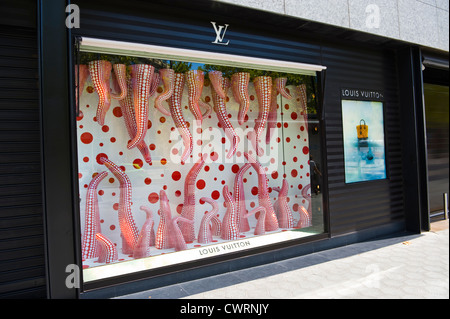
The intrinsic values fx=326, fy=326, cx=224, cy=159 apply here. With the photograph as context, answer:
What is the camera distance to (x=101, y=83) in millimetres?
3832

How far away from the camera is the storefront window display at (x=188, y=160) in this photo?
3783mm

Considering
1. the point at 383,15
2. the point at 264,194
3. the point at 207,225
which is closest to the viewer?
the point at 207,225

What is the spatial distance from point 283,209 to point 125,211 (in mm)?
2408

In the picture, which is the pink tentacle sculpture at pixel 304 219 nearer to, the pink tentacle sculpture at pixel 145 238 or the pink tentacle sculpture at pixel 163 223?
the pink tentacle sculpture at pixel 163 223

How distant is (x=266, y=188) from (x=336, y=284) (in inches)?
67.4

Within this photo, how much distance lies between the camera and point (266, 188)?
196 inches

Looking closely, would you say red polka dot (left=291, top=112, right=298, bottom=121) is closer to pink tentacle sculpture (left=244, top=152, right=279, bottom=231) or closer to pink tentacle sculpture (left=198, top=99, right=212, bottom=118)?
pink tentacle sculpture (left=244, top=152, right=279, bottom=231)

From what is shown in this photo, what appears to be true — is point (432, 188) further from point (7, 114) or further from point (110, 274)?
point (7, 114)

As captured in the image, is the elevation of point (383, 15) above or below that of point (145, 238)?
above

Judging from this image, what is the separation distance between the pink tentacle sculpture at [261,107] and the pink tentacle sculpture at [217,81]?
0.59 meters

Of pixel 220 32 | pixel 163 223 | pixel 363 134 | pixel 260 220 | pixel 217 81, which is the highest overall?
pixel 220 32

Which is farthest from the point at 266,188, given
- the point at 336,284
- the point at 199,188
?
the point at 336,284

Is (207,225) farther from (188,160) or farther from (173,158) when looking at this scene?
(173,158)

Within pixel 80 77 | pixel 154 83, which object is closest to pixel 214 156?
pixel 154 83
